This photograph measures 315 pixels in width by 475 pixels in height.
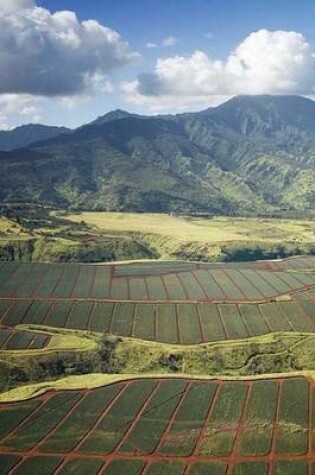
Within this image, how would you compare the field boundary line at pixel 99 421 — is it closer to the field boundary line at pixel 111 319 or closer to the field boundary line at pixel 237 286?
the field boundary line at pixel 111 319

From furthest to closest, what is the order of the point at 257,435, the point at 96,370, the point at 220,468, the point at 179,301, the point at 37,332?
1. the point at 179,301
2. the point at 37,332
3. the point at 96,370
4. the point at 257,435
5. the point at 220,468

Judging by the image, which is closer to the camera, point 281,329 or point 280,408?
point 280,408

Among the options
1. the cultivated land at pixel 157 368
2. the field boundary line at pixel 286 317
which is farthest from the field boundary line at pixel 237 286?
the field boundary line at pixel 286 317

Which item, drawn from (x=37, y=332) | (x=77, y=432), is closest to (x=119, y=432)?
(x=77, y=432)

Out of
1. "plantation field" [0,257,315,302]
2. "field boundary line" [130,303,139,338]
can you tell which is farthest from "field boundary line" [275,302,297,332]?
"field boundary line" [130,303,139,338]

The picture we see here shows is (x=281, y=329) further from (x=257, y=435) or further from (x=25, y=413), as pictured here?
(x=25, y=413)

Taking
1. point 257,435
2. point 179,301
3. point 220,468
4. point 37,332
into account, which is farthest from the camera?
point 179,301

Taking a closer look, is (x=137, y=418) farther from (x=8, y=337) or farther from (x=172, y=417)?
(x=8, y=337)
